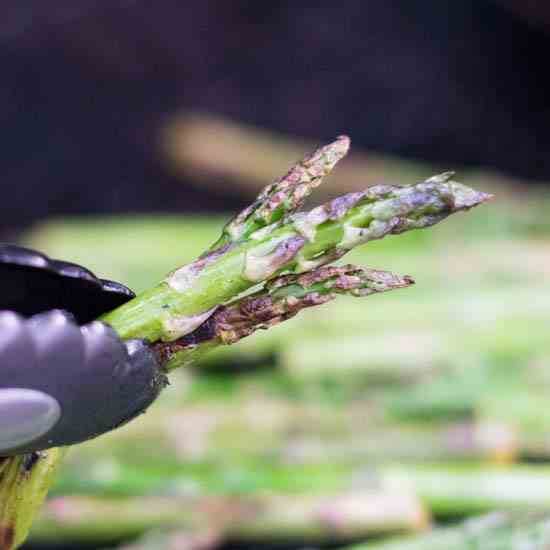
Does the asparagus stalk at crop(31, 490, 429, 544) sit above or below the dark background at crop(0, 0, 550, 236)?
below

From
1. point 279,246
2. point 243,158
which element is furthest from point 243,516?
point 243,158

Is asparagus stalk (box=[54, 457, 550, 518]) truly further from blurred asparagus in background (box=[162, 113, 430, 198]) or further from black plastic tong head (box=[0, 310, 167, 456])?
blurred asparagus in background (box=[162, 113, 430, 198])

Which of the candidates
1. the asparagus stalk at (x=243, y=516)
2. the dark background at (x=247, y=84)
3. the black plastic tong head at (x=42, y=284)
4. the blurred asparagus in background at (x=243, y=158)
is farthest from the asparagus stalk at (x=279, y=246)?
the dark background at (x=247, y=84)

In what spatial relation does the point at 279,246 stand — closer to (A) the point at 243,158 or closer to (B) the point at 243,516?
(B) the point at 243,516

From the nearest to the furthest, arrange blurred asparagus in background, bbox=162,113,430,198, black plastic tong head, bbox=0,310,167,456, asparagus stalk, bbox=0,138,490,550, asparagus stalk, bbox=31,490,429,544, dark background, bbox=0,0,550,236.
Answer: black plastic tong head, bbox=0,310,167,456 → asparagus stalk, bbox=0,138,490,550 → asparagus stalk, bbox=31,490,429,544 → blurred asparagus in background, bbox=162,113,430,198 → dark background, bbox=0,0,550,236

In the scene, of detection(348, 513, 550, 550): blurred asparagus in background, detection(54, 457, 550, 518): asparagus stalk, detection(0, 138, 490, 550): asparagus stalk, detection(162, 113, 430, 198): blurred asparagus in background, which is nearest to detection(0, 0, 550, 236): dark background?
detection(162, 113, 430, 198): blurred asparagus in background

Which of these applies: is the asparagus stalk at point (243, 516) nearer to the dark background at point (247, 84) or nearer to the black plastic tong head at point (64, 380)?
the black plastic tong head at point (64, 380)

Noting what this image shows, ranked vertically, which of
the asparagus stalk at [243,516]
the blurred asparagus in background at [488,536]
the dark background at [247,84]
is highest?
the dark background at [247,84]
